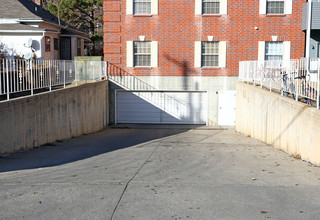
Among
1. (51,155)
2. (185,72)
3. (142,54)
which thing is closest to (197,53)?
(185,72)

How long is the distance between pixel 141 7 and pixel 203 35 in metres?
4.07

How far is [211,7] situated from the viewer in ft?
83.0

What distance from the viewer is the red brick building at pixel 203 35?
82.5ft

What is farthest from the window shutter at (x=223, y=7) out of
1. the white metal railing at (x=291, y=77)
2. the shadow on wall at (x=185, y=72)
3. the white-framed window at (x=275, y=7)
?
the white metal railing at (x=291, y=77)

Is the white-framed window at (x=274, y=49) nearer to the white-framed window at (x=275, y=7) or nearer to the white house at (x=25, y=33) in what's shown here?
the white-framed window at (x=275, y=7)

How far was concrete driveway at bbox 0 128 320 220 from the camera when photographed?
255 inches

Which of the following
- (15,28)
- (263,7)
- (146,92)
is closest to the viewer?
(263,7)

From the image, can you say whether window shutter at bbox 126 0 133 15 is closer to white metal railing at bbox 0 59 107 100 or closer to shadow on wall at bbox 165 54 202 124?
shadow on wall at bbox 165 54 202 124

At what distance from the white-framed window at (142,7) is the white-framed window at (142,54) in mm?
1775

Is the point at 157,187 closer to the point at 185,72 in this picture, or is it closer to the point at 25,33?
the point at 185,72

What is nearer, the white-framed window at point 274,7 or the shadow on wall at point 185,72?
the white-framed window at point 274,7

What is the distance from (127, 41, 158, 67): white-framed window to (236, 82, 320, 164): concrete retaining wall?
21.7 ft

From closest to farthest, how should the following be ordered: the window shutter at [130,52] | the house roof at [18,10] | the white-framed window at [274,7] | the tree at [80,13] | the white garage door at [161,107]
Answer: the white-framed window at [274,7]
the window shutter at [130,52]
the white garage door at [161,107]
the house roof at [18,10]
the tree at [80,13]

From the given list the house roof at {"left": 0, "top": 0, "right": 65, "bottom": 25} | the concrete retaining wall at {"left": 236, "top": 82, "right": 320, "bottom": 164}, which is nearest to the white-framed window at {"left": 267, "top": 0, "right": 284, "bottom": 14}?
the concrete retaining wall at {"left": 236, "top": 82, "right": 320, "bottom": 164}
